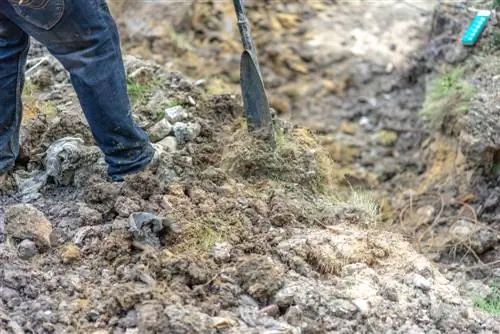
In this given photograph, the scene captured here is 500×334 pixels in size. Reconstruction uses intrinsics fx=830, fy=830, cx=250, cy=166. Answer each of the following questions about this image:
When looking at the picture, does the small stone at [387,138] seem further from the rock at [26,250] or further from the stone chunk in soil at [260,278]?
the rock at [26,250]

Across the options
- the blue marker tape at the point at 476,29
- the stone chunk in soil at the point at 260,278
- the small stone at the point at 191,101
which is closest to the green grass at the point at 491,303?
the stone chunk in soil at the point at 260,278

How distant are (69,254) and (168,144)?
2.99 feet

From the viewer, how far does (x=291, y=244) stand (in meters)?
2.99

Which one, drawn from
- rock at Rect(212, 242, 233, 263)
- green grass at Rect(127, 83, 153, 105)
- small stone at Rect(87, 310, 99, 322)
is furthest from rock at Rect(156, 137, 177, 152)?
small stone at Rect(87, 310, 99, 322)

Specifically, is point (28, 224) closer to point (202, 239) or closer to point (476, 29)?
point (202, 239)

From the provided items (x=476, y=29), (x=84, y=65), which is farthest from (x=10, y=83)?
(x=476, y=29)

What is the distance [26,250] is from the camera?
9.34ft

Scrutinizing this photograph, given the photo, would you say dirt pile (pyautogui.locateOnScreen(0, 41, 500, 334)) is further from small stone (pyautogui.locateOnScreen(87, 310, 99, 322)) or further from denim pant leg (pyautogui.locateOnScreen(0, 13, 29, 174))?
denim pant leg (pyautogui.locateOnScreen(0, 13, 29, 174))

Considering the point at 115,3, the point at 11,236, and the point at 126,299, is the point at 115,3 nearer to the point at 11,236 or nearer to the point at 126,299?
the point at 11,236

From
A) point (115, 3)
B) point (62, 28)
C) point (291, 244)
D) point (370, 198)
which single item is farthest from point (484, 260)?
point (115, 3)

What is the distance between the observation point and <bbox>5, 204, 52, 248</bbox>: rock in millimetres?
2895

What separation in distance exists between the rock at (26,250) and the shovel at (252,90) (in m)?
1.16

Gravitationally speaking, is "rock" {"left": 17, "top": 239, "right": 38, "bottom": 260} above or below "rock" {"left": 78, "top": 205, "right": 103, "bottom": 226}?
below

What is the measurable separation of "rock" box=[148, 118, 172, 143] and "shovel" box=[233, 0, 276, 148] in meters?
0.37
